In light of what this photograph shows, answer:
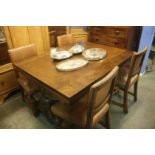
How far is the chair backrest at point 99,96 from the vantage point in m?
1.06

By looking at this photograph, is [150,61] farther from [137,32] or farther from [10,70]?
[10,70]

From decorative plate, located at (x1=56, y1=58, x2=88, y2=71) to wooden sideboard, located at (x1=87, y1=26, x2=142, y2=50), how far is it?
1553 millimetres

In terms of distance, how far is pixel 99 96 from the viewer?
1213 mm

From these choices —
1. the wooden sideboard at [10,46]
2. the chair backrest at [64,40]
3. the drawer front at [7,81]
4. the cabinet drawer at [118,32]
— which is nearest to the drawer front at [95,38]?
the cabinet drawer at [118,32]

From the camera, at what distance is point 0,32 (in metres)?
2.12

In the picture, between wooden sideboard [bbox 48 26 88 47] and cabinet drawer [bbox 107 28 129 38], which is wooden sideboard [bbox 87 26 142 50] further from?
wooden sideboard [bbox 48 26 88 47]

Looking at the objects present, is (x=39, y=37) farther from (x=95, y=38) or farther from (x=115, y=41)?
(x=115, y=41)

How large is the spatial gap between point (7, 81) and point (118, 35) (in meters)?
2.26

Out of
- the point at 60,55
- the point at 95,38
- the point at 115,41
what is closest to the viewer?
the point at 60,55

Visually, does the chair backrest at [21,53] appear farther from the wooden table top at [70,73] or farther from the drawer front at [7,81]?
the drawer front at [7,81]

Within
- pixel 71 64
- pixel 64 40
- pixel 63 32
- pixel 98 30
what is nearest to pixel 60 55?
pixel 71 64

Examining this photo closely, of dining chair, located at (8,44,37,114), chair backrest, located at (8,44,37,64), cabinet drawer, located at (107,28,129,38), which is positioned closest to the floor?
dining chair, located at (8,44,37,114)

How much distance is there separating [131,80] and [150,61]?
1.93 metres
